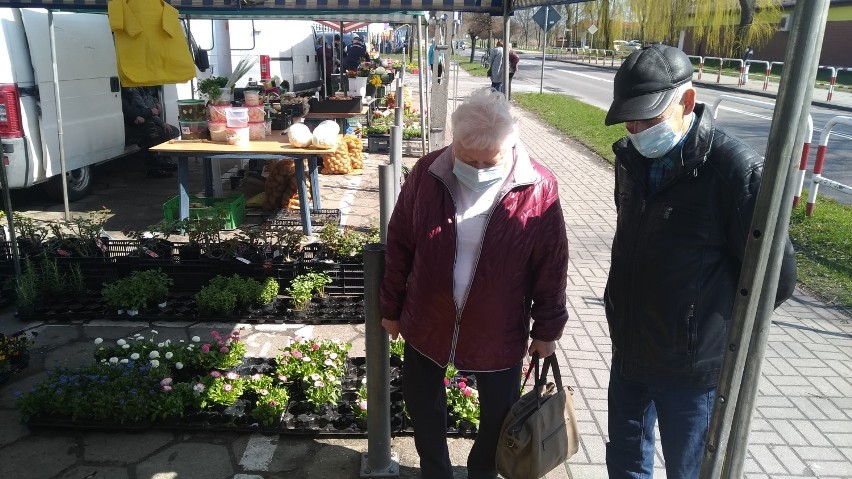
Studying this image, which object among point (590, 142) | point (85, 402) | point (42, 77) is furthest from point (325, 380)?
point (590, 142)

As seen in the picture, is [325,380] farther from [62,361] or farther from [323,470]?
[62,361]

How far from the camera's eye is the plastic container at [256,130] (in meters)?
6.60

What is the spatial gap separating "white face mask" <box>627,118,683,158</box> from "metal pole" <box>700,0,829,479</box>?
2.12 ft

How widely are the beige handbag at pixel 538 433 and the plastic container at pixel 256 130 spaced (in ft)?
16.3

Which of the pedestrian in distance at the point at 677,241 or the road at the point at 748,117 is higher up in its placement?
the pedestrian in distance at the point at 677,241

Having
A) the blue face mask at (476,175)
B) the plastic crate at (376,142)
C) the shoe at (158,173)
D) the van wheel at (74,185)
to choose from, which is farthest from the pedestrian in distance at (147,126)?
the blue face mask at (476,175)

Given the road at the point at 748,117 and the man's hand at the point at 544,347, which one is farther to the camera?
the road at the point at 748,117

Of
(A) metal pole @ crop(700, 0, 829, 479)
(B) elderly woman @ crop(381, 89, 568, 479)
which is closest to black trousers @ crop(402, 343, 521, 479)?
(B) elderly woman @ crop(381, 89, 568, 479)

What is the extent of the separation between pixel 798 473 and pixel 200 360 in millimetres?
3174

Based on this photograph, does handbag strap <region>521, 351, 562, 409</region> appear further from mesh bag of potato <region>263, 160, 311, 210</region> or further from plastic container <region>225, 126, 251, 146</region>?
mesh bag of potato <region>263, 160, 311, 210</region>

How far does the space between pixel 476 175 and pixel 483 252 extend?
0.28 meters

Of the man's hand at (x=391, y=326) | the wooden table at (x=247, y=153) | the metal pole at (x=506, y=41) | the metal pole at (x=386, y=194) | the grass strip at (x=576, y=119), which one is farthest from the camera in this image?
the grass strip at (x=576, y=119)

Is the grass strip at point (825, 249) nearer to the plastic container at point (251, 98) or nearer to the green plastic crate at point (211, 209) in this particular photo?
the plastic container at point (251, 98)

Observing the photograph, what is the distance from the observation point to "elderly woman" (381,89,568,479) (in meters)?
2.33
